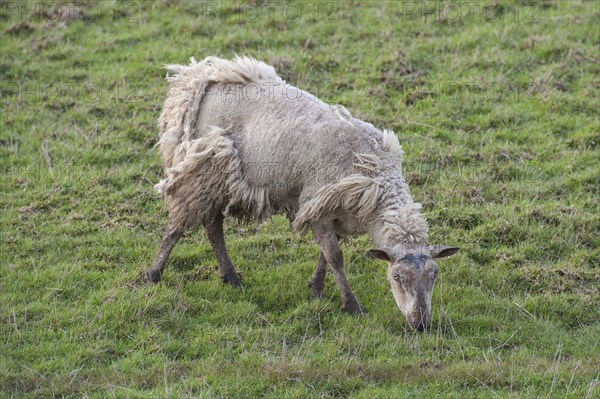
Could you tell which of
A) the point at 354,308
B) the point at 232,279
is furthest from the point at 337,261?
the point at 232,279

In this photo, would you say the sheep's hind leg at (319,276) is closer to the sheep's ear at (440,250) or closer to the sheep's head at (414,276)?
the sheep's head at (414,276)

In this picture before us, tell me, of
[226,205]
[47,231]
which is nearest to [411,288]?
[226,205]

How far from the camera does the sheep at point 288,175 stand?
25.6 feet

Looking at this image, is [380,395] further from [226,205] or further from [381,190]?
[226,205]

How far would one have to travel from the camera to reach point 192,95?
8.86m

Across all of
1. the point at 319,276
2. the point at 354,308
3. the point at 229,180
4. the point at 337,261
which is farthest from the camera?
the point at 319,276

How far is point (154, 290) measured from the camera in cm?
834

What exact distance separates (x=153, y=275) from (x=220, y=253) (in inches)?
28.6

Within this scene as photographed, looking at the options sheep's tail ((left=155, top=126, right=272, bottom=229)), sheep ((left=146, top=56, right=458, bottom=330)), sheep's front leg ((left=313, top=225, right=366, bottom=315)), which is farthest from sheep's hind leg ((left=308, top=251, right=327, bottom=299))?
sheep's tail ((left=155, top=126, right=272, bottom=229))

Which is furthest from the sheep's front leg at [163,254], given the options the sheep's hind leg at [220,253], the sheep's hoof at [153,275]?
the sheep's hind leg at [220,253]

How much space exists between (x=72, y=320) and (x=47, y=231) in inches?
81.0

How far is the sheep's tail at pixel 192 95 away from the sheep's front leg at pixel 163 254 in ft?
2.35

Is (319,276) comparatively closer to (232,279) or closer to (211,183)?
(232,279)

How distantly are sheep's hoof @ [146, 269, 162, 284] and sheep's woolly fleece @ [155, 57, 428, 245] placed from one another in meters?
0.56
